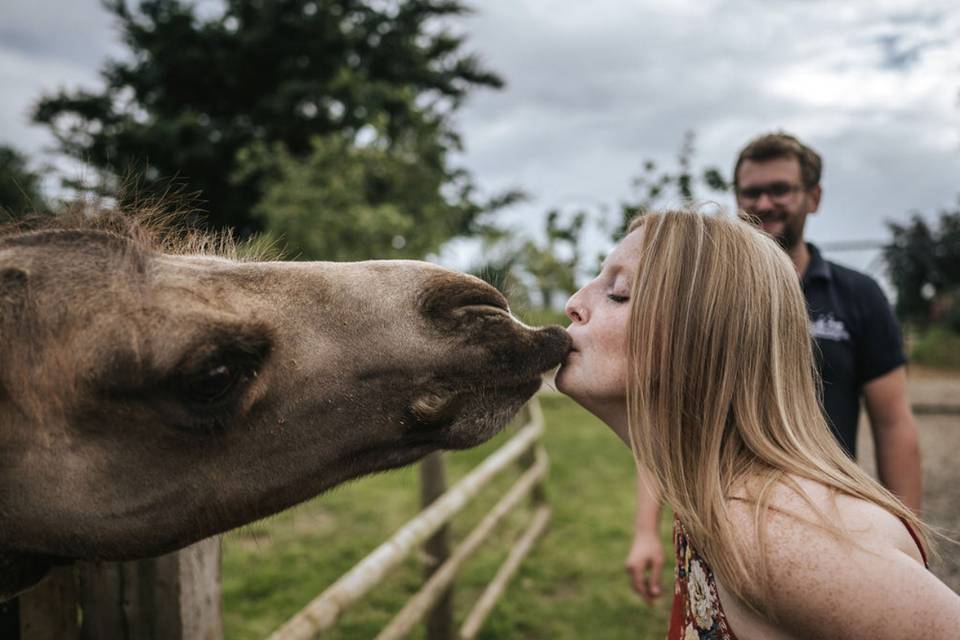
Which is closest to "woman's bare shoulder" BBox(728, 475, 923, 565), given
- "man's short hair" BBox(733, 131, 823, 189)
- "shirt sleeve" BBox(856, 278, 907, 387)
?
"shirt sleeve" BBox(856, 278, 907, 387)

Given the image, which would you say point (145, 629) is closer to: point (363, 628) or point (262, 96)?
point (363, 628)

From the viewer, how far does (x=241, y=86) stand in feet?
48.4

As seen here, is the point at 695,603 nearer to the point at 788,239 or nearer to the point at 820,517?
the point at 820,517

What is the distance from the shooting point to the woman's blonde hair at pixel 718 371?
57.1 inches

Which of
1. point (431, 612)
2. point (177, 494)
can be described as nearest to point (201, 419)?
point (177, 494)

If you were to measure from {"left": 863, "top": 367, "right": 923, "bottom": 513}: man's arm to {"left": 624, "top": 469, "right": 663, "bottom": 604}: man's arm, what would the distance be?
96cm

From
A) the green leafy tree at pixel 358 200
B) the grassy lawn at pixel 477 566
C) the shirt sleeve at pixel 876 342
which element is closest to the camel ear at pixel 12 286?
the grassy lawn at pixel 477 566

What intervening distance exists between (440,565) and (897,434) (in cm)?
253

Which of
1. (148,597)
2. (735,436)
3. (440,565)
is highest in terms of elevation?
(735,436)

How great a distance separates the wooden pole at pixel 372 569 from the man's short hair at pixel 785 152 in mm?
2187

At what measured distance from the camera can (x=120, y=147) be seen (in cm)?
1354

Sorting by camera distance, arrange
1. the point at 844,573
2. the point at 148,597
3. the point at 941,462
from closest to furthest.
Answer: the point at 844,573, the point at 148,597, the point at 941,462

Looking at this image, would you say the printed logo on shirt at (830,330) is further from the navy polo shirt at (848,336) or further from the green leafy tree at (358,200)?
the green leafy tree at (358,200)

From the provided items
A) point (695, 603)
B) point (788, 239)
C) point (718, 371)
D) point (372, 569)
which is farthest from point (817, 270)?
point (372, 569)
